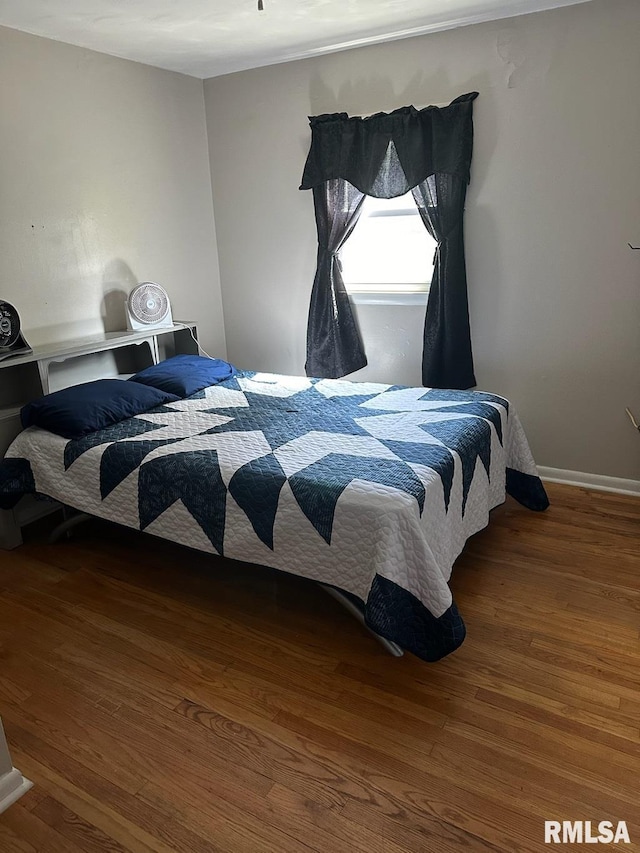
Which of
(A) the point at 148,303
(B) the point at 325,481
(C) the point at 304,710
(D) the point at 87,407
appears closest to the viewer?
(C) the point at 304,710

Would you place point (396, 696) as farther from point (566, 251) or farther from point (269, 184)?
point (269, 184)

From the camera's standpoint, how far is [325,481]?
222 centimetres

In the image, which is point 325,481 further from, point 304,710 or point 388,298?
point 388,298

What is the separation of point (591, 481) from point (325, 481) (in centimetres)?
191

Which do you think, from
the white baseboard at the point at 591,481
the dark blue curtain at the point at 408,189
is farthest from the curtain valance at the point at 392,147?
the white baseboard at the point at 591,481

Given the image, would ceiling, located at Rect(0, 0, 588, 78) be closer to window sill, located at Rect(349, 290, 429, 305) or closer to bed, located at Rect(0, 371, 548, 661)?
window sill, located at Rect(349, 290, 429, 305)

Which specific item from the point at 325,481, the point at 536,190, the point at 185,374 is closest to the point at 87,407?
the point at 185,374

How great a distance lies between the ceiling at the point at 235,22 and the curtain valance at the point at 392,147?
38 cm

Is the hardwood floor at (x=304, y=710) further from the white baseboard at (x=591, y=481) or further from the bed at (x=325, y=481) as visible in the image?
the white baseboard at (x=591, y=481)

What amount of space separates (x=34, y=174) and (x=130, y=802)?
116 inches

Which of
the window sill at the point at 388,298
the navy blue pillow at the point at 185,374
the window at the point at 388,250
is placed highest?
the window at the point at 388,250

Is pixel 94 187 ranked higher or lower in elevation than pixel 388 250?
higher

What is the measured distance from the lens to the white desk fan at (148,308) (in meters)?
3.63

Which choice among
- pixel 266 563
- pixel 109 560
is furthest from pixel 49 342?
pixel 266 563
